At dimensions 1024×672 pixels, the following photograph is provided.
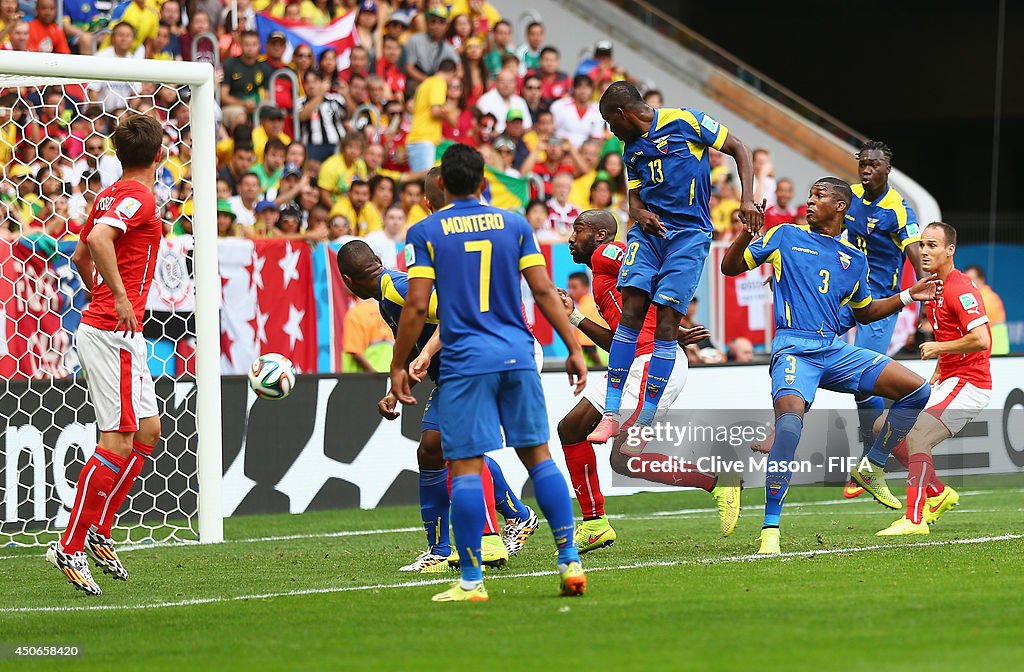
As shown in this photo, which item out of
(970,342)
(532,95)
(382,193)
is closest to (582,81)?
(532,95)

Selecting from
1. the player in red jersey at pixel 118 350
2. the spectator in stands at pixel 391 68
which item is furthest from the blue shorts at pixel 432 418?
the spectator in stands at pixel 391 68

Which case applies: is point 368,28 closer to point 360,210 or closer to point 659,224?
point 360,210

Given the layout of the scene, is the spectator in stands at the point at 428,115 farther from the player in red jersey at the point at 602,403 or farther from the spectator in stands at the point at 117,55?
the player in red jersey at the point at 602,403

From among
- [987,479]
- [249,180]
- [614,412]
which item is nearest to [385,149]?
[249,180]

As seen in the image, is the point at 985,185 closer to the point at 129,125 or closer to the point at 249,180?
the point at 249,180

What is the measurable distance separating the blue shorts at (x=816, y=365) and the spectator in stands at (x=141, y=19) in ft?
34.0

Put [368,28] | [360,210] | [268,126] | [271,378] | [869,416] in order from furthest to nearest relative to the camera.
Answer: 1. [368,28]
2. [268,126]
3. [360,210]
4. [869,416]
5. [271,378]

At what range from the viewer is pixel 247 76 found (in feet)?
57.5

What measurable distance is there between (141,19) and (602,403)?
9.86 metres

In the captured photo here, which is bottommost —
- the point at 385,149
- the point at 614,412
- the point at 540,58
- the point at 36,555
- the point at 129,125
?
the point at 36,555

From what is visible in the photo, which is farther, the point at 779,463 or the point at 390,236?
the point at 390,236

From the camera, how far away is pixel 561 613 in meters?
6.65

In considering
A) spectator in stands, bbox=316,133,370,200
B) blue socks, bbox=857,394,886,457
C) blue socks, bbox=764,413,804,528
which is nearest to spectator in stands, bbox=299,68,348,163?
spectator in stands, bbox=316,133,370,200

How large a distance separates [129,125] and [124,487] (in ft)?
6.55
